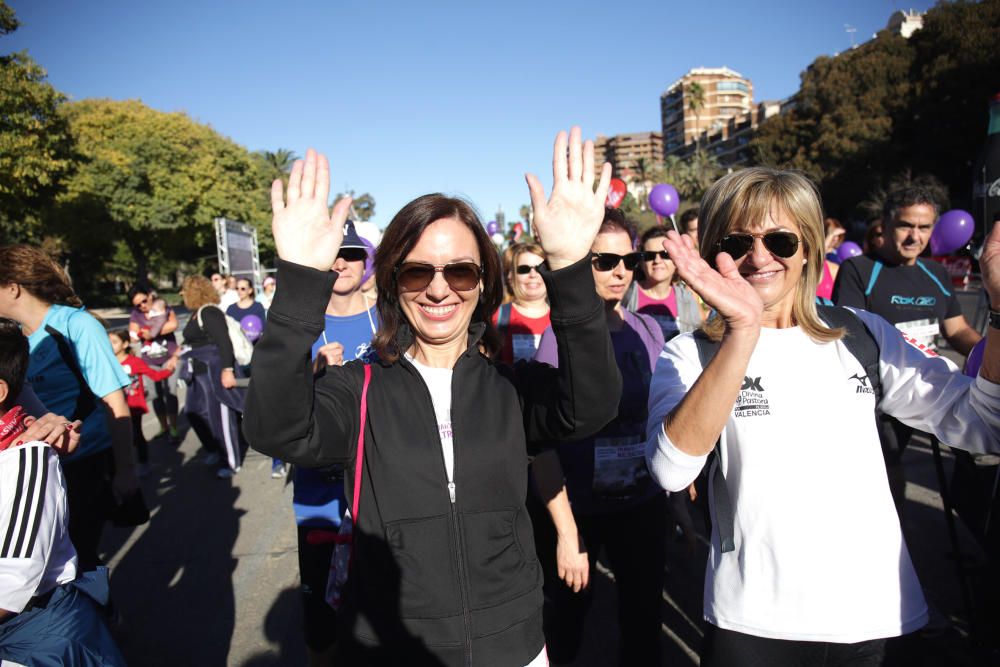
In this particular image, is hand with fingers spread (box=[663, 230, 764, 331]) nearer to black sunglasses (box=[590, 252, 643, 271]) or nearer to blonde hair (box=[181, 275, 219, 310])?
black sunglasses (box=[590, 252, 643, 271])

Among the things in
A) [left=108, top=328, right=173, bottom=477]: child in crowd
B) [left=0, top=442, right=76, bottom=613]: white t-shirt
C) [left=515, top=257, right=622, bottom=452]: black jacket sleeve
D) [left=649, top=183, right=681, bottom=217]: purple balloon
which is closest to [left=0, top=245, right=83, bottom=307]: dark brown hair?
[left=0, top=442, right=76, bottom=613]: white t-shirt

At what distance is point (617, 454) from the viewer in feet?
8.38

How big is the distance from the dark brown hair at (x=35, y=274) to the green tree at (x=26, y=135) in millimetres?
22221

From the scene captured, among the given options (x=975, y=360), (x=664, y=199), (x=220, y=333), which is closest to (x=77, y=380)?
(x=220, y=333)

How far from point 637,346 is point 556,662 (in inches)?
62.4

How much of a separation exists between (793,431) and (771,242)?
55 cm

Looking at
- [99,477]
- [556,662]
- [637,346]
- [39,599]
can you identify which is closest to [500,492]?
[637,346]

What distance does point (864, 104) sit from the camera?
1275 inches

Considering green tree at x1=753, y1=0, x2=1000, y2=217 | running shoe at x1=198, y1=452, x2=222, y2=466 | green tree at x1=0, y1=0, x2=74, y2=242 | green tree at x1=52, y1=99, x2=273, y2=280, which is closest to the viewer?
running shoe at x1=198, y1=452, x2=222, y2=466

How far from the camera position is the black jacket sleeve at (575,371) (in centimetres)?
140

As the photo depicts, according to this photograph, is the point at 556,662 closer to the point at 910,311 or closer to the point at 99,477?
the point at 99,477

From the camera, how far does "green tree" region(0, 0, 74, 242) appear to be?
66.3ft

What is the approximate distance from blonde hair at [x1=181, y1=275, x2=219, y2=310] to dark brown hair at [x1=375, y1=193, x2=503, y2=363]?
533 cm

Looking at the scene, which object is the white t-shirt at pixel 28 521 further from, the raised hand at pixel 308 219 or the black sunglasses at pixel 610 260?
the black sunglasses at pixel 610 260
